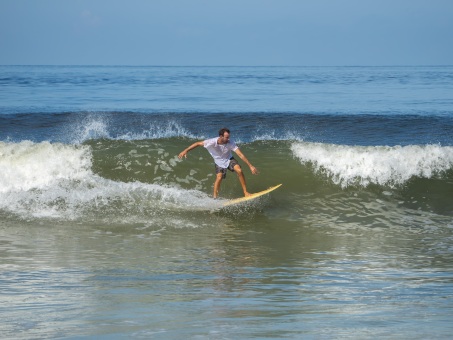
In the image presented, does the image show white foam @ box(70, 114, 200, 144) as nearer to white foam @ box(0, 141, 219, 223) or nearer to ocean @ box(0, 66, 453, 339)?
ocean @ box(0, 66, 453, 339)

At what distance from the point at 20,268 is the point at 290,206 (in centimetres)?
703

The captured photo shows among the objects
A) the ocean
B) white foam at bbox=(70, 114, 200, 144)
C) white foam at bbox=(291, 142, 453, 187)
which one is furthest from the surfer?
white foam at bbox=(70, 114, 200, 144)

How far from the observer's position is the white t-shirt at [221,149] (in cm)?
1363


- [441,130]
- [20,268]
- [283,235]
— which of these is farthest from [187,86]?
[20,268]

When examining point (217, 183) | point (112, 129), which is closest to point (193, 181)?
point (217, 183)

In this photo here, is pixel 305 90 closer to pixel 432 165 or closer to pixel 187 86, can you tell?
pixel 187 86

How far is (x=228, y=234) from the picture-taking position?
38.1 feet

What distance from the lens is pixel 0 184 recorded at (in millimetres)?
15102

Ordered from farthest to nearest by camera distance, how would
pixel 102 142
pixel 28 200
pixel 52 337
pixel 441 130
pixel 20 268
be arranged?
pixel 441 130 < pixel 102 142 < pixel 28 200 < pixel 20 268 < pixel 52 337

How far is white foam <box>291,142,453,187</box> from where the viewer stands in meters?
16.2

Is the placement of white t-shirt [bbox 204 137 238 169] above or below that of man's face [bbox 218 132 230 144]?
below

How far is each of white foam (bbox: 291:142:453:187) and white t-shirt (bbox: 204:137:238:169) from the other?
10.7 ft

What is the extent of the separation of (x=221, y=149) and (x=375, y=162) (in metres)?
4.54

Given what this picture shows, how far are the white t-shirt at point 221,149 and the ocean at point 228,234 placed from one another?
Result: 766mm
